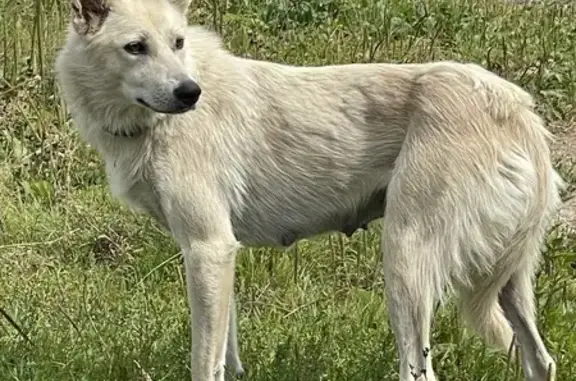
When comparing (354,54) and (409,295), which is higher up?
(409,295)

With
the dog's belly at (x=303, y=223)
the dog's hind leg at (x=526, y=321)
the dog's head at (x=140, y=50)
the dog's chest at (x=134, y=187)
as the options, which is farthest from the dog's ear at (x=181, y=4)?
the dog's hind leg at (x=526, y=321)

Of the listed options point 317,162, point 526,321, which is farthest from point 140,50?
point 526,321

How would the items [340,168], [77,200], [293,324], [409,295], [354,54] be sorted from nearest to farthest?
[409,295], [340,168], [293,324], [77,200], [354,54]

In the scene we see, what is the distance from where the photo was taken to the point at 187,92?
15.6 feet

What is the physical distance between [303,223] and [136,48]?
3.66 feet

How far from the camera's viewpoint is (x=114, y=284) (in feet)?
19.9

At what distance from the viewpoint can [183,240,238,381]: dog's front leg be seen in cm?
496

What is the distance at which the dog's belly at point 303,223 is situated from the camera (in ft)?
17.2

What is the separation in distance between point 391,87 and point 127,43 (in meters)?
1.18

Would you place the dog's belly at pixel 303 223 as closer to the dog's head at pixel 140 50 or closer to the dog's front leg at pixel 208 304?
the dog's front leg at pixel 208 304

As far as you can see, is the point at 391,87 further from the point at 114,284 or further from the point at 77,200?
the point at 77,200

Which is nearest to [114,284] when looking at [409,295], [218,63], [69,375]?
[69,375]

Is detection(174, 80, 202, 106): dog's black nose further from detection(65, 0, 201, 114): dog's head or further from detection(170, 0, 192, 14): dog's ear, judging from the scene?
detection(170, 0, 192, 14): dog's ear

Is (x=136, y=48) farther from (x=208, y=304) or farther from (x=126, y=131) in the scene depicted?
(x=208, y=304)
